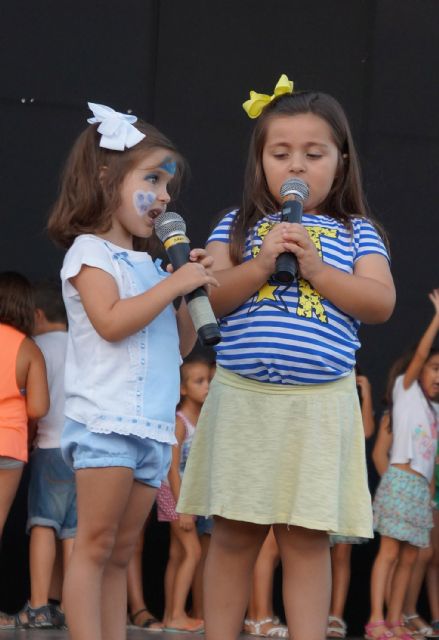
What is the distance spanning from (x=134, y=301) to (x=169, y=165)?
440 mm

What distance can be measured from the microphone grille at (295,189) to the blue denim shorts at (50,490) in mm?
2654

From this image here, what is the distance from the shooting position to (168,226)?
3020mm

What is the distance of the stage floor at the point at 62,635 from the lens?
4980 millimetres

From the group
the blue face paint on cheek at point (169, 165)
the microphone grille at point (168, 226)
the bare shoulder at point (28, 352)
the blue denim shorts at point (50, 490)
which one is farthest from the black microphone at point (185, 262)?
the blue denim shorts at point (50, 490)

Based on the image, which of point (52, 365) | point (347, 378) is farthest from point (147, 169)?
point (52, 365)

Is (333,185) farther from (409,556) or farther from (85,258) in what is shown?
(409,556)

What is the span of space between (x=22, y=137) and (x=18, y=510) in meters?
1.70

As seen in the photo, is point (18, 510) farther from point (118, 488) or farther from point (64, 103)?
point (118, 488)

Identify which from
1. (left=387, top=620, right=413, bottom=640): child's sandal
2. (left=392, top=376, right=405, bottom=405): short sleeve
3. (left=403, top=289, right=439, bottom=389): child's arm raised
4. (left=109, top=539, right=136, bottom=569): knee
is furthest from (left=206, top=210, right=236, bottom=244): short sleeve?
(left=387, top=620, right=413, bottom=640): child's sandal

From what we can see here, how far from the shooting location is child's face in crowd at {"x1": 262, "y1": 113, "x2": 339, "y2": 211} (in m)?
3.12

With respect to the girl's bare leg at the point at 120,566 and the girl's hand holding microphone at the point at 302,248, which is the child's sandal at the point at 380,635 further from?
the girl's hand holding microphone at the point at 302,248

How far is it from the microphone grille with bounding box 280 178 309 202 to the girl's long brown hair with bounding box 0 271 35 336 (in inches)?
91.6

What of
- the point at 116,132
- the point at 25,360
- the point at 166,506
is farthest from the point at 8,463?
the point at 116,132

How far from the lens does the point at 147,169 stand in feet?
10.3
